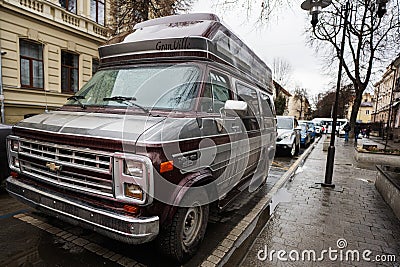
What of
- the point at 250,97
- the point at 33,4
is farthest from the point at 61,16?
the point at 250,97

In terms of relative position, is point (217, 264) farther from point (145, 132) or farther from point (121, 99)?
point (121, 99)

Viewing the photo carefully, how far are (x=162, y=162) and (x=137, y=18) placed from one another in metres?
12.1

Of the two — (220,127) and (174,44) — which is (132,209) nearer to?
(220,127)

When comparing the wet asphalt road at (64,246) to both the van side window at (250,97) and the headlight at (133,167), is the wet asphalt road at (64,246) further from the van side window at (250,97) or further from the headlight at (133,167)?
the van side window at (250,97)

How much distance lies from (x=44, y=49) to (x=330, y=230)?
13.1m

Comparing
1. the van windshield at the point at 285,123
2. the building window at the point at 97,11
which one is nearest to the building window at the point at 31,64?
the building window at the point at 97,11

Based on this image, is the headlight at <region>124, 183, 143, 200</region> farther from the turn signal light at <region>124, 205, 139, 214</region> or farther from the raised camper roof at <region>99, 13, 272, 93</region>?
the raised camper roof at <region>99, 13, 272, 93</region>

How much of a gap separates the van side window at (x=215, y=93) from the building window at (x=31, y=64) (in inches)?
421

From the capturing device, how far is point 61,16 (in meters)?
12.1

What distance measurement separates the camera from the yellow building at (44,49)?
10.2m

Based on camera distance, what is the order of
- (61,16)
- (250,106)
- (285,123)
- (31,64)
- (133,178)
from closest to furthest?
(133,178), (250,106), (31,64), (61,16), (285,123)

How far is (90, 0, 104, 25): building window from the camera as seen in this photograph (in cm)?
1407

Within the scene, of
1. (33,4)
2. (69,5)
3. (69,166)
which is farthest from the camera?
(69,5)

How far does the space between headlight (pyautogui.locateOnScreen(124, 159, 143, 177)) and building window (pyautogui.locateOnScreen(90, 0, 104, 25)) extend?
14.6 m
